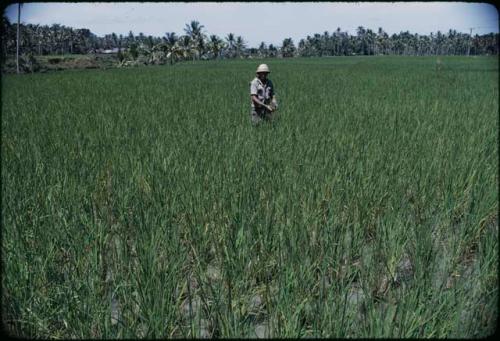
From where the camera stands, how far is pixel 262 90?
5156mm

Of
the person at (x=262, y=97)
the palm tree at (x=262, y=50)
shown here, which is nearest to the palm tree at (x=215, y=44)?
the palm tree at (x=262, y=50)

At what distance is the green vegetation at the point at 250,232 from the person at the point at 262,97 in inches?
18.1

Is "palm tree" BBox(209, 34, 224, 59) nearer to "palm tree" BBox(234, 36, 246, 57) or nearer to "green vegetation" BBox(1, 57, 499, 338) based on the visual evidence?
"palm tree" BBox(234, 36, 246, 57)

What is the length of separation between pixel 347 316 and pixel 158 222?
124 cm

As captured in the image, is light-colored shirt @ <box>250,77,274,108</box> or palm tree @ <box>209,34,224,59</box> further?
palm tree @ <box>209,34,224,59</box>

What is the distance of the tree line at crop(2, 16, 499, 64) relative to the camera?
163 ft

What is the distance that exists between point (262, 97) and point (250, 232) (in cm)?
339

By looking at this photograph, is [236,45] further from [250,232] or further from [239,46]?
[250,232]

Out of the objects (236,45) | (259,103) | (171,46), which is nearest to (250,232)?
(259,103)

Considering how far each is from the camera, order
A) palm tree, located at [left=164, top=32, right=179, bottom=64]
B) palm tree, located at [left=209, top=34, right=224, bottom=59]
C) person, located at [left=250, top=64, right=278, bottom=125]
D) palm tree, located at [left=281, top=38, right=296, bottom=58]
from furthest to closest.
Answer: palm tree, located at [left=281, top=38, right=296, bottom=58]
palm tree, located at [left=209, top=34, right=224, bottom=59]
palm tree, located at [left=164, top=32, right=179, bottom=64]
person, located at [left=250, top=64, right=278, bottom=125]

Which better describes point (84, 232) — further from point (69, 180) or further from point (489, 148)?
point (489, 148)

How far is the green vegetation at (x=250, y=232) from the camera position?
1.46 m

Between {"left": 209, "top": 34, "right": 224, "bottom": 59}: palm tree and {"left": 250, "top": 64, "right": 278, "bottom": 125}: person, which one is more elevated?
{"left": 209, "top": 34, "right": 224, "bottom": 59}: palm tree

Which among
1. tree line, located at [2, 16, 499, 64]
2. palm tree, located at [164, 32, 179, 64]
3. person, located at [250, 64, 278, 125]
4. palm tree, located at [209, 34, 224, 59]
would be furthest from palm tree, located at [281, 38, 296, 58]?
person, located at [250, 64, 278, 125]
